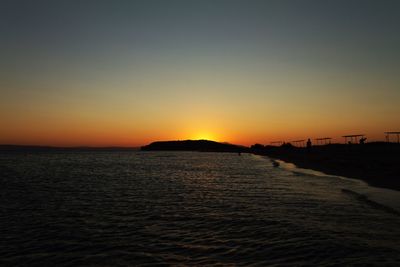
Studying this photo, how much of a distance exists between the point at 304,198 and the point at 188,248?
616 inches

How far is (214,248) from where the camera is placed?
536 inches

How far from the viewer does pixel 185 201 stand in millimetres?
26828

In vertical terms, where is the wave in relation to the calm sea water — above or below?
above

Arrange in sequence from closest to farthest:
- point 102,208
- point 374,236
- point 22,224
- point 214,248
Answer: point 214,248 < point 374,236 < point 22,224 < point 102,208

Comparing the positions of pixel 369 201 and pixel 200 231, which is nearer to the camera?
pixel 200 231

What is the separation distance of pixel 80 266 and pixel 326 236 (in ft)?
32.5

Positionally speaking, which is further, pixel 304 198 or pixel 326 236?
pixel 304 198

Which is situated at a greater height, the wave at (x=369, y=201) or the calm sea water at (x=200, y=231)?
the wave at (x=369, y=201)

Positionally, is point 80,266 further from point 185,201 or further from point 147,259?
point 185,201

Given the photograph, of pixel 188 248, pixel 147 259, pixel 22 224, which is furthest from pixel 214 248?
pixel 22 224

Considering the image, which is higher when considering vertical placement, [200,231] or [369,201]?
[369,201]

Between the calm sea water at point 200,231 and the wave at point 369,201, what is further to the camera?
the wave at point 369,201

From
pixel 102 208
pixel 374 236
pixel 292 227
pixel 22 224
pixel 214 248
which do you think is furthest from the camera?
pixel 102 208

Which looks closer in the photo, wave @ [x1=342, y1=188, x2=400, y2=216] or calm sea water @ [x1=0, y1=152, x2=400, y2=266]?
calm sea water @ [x1=0, y1=152, x2=400, y2=266]
